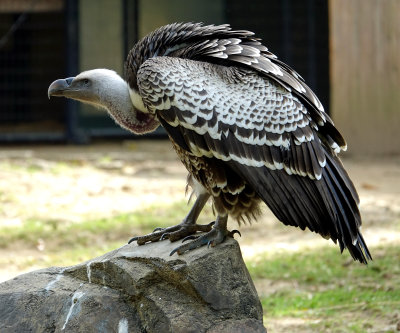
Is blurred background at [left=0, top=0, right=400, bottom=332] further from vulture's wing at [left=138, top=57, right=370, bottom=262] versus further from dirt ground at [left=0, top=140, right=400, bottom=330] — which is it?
vulture's wing at [left=138, top=57, right=370, bottom=262]

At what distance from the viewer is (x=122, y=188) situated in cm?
984

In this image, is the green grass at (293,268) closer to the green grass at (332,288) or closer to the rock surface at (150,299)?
the green grass at (332,288)

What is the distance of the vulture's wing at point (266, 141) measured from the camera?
4.41m

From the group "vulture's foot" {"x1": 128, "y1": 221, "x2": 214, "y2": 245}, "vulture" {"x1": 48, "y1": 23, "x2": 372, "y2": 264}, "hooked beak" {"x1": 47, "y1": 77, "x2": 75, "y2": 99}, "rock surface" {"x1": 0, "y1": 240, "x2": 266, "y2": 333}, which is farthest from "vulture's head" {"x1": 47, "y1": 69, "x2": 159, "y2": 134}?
"rock surface" {"x1": 0, "y1": 240, "x2": 266, "y2": 333}

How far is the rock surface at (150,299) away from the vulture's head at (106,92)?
107 centimetres

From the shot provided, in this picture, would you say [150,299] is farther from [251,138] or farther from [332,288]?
[332,288]

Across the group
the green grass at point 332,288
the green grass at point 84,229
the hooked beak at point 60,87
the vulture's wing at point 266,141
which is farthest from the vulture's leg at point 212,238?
the green grass at point 84,229

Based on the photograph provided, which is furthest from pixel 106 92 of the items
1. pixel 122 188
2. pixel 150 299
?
pixel 122 188

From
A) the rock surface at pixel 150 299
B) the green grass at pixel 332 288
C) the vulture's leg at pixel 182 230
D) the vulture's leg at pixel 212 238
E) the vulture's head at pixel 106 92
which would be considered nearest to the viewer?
the rock surface at pixel 150 299

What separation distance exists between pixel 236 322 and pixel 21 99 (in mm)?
11234

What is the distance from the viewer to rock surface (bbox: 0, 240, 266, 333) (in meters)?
4.24

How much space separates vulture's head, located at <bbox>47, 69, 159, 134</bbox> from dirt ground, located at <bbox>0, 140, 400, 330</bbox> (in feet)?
6.98

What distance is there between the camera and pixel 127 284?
437 centimetres

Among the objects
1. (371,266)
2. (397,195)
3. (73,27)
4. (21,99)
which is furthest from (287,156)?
(21,99)
